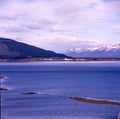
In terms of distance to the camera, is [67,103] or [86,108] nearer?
[86,108]

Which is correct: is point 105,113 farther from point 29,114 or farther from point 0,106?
point 0,106

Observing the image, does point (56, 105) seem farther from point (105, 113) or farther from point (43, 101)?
point (105, 113)

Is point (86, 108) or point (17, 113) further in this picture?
point (86, 108)

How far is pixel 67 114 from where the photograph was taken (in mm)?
53562

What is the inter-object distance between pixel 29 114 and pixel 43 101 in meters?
14.3

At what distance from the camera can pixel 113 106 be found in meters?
60.8

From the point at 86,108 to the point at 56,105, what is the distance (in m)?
5.49

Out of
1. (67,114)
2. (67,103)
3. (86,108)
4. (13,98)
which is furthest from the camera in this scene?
(13,98)

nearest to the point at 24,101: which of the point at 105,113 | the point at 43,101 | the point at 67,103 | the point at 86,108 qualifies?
the point at 43,101

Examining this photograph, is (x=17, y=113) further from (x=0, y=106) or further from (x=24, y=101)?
(x=24, y=101)

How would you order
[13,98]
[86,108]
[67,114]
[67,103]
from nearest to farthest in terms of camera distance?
[67,114]
[86,108]
[67,103]
[13,98]

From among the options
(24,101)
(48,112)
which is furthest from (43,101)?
(48,112)

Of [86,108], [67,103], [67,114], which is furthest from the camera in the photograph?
[67,103]

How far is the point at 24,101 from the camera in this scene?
6931 centimetres
